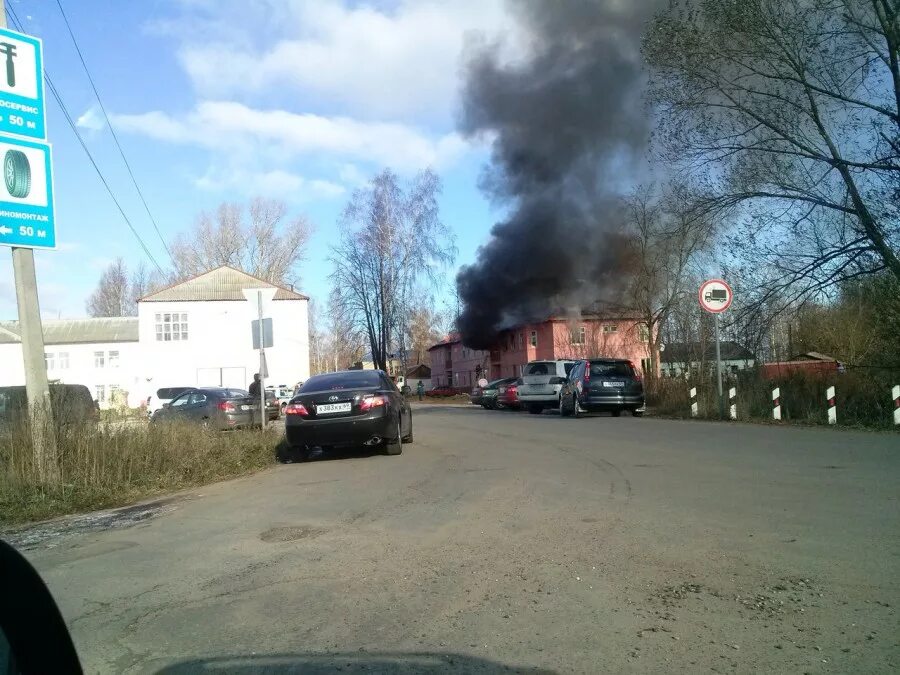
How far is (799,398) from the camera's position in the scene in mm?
16562

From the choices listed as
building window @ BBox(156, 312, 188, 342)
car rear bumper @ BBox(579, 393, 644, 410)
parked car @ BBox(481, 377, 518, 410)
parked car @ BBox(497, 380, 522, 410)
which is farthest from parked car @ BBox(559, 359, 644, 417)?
building window @ BBox(156, 312, 188, 342)

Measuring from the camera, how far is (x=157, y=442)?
9.88 metres

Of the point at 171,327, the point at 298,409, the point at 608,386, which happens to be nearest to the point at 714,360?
the point at 608,386

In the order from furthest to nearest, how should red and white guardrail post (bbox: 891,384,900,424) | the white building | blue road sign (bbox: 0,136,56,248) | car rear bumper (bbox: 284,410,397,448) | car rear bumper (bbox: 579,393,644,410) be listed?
the white building → car rear bumper (bbox: 579,393,644,410) → red and white guardrail post (bbox: 891,384,900,424) → car rear bumper (bbox: 284,410,397,448) → blue road sign (bbox: 0,136,56,248)

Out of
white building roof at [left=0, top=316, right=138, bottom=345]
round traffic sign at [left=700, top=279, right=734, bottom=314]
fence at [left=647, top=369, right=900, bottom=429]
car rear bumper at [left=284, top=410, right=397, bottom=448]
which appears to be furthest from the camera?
white building roof at [left=0, top=316, right=138, bottom=345]

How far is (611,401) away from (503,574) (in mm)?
16304

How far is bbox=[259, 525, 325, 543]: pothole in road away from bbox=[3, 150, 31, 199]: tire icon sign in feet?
16.7

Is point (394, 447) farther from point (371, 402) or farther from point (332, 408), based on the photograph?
point (332, 408)

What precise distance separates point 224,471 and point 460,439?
551 centimetres

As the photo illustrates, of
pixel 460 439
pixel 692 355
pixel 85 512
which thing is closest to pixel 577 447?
pixel 460 439

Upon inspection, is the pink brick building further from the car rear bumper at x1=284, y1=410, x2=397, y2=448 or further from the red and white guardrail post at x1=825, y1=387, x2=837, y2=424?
the car rear bumper at x1=284, y1=410, x2=397, y2=448

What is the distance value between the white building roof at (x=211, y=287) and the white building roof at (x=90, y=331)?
37.2 ft

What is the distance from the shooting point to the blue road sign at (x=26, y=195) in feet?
26.4

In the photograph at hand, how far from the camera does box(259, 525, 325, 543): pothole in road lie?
237 inches
